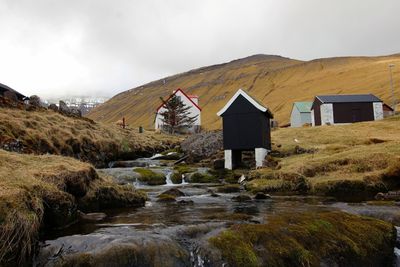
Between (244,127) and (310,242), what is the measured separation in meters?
22.9

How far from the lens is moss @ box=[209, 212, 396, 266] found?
9.47m

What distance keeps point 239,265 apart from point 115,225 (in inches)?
184

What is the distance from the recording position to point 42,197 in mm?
10820

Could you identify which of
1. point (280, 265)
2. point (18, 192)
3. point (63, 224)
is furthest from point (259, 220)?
point (18, 192)

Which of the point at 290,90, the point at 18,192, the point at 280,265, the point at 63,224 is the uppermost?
the point at 290,90

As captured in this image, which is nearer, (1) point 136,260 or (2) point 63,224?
(1) point 136,260

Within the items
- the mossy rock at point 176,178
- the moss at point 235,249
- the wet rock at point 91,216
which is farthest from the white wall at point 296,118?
the moss at point 235,249

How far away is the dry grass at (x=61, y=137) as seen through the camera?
27.0 meters

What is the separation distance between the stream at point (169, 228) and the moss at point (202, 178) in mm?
10312

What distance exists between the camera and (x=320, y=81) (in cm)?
17038

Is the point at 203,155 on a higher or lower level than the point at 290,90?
lower

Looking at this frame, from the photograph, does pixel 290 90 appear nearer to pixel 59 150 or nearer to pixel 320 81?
pixel 320 81

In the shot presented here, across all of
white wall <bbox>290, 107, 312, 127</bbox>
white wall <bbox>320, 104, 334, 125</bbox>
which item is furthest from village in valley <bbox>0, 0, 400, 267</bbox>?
white wall <bbox>290, 107, 312, 127</bbox>

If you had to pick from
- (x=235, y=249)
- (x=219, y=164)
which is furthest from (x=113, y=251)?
(x=219, y=164)
